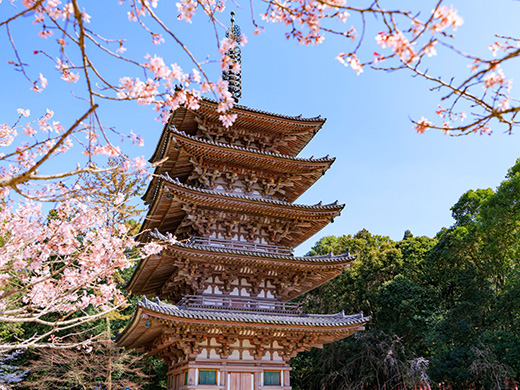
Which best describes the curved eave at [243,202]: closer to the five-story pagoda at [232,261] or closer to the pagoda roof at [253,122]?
the five-story pagoda at [232,261]

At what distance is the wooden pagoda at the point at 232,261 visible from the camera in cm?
1091

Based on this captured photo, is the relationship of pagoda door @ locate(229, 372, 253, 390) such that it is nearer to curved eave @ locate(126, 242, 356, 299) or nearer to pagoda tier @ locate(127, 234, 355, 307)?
pagoda tier @ locate(127, 234, 355, 307)

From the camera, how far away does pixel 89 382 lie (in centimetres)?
1886

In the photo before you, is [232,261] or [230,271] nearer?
[232,261]

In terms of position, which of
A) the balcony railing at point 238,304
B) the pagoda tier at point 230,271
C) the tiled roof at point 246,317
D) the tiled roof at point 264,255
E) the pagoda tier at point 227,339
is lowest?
the pagoda tier at point 227,339

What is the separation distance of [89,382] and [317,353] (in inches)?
495

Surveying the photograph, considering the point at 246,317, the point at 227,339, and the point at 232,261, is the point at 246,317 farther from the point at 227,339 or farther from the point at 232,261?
the point at 232,261

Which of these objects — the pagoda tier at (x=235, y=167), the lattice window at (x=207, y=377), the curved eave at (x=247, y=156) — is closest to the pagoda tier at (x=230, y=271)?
the lattice window at (x=207, y=377)

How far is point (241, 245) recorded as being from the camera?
42.0ft

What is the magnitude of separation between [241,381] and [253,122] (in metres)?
8.30

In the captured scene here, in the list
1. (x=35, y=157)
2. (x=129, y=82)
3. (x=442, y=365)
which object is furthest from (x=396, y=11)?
(x=442, y=365)

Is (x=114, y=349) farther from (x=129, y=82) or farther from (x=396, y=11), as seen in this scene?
(x=396, y=11)

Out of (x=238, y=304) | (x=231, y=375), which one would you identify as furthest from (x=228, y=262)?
(x=231, y=375)

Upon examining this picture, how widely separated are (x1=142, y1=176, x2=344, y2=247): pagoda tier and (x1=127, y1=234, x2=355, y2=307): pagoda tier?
68 centimetres
